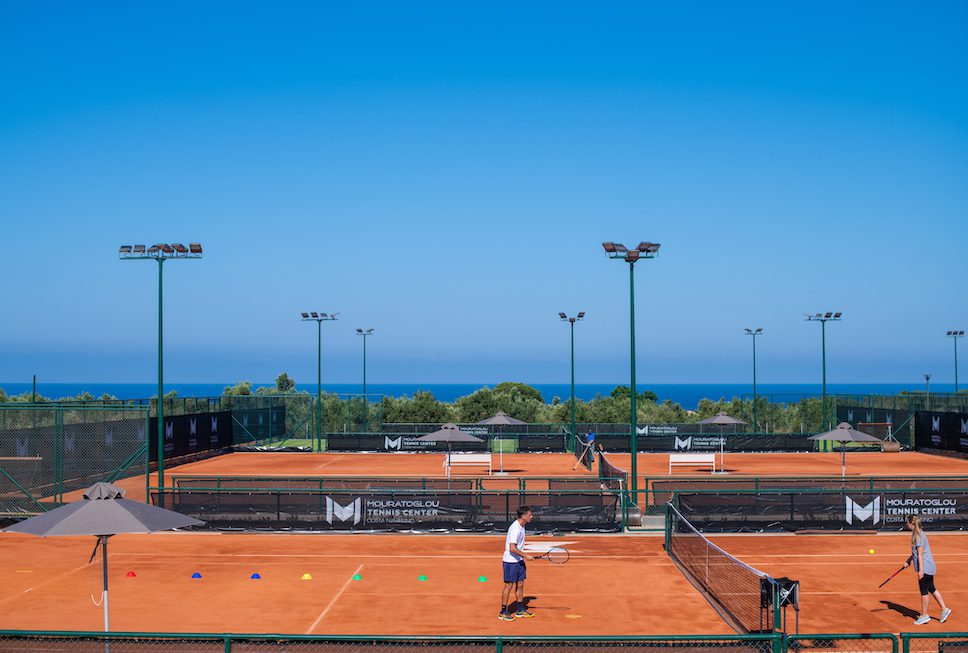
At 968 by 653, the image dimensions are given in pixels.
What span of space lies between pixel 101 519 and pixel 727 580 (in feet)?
36.5

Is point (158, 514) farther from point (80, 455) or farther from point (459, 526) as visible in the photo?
point (80, 455)

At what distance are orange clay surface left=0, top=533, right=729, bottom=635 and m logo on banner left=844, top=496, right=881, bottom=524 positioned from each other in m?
5.90

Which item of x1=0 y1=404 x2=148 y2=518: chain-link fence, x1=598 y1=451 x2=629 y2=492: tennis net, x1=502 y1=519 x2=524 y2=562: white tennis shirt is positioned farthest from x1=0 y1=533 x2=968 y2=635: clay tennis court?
x1=0 y1=404 x2=148 y2=518: chain-link fence

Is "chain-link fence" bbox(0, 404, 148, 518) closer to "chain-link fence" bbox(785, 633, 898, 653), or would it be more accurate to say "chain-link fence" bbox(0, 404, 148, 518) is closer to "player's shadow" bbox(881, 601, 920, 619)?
"chain-link fence" bbox(785, 633, 898, 653)

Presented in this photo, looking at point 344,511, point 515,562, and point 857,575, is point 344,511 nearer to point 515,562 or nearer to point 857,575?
point 515,562

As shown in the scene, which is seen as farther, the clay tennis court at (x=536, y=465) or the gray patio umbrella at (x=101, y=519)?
the clay tennis court at (x=536, y=465)

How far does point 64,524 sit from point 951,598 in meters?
15.6

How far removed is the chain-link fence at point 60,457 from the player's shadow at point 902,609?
2278cm

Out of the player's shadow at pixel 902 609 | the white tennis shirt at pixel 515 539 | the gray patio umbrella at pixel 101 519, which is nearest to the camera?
the gray patio umbrella at pixel 101 519

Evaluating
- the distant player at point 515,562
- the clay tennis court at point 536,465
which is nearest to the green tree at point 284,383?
the clay tennis court at point 536,465

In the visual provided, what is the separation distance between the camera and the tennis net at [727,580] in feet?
42.9

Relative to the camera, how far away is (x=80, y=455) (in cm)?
3397

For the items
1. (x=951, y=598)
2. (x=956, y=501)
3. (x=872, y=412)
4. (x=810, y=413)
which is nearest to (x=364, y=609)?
(x=951, y=598)

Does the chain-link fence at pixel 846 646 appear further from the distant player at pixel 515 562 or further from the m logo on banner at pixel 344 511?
the m logo on banner at pixel 344 511
